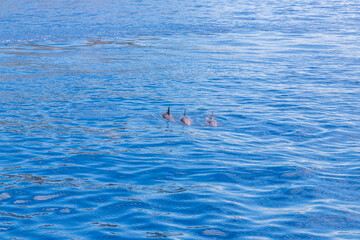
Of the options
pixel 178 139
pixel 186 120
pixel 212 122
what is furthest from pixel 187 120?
pixel 178 139

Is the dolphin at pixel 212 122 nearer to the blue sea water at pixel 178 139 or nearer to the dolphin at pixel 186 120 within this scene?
the blue sea water at pixel 178 139

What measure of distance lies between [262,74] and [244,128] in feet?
22.2

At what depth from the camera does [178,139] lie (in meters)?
11.1

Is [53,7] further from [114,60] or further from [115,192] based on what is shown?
[115,192]

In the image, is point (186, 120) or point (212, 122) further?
point (186, 120)

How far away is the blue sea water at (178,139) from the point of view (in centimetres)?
724

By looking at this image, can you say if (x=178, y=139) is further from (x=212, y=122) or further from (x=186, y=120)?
(x=212, y=122)

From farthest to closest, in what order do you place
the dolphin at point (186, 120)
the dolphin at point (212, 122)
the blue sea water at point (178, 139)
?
the dolphin at point (186, 120)
the dolphin at point (212, 122)
the blue sea water at point (178, 139)

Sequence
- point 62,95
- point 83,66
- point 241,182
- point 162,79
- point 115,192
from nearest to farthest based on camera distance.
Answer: point 115,192 → point 241,182 → point 62,95 → point 162,79 → point 83,66

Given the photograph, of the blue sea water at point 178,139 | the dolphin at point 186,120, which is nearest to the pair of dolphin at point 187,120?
the dolphin at point 186,120

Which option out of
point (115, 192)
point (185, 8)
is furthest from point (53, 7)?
point (115, 192)

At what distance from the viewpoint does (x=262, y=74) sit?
59.8ft

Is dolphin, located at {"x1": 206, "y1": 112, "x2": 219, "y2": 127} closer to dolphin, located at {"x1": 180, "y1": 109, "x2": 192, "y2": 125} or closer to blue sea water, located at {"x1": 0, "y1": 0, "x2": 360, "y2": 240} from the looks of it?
blue sea water, located at {"x1": 0, "y1": 0, "x2": 360, "y2": 240}

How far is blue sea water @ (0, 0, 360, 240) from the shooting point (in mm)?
7238
